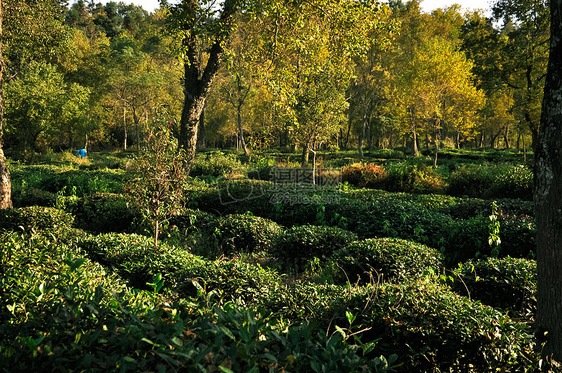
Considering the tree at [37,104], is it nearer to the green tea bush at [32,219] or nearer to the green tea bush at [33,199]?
the green tea bush at [33,199]

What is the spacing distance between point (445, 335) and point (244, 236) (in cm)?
454

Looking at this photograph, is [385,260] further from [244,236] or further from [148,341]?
[148,341]

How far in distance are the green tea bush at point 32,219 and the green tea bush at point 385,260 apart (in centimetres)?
504

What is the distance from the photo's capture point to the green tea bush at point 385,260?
16.0 feet

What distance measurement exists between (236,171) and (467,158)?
53.0ft

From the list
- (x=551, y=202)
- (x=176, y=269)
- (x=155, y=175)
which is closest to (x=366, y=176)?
(x=155, y=175)

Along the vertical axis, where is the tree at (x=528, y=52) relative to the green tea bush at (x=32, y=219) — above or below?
above

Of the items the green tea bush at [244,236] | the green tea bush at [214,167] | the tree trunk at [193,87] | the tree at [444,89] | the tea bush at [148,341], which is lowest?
the green tea bush at [244,236]

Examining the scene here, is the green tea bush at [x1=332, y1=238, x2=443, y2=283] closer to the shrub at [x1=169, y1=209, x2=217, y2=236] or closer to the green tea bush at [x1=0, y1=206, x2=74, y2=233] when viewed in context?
the shrub at [x1=169, y1=209, x2=217, y2=236]

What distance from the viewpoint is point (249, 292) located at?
3.87 metres

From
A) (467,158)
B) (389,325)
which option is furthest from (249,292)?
(467,158)

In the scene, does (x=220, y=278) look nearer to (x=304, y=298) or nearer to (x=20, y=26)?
(x=304, y=298)

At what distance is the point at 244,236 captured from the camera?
6844 millimetres

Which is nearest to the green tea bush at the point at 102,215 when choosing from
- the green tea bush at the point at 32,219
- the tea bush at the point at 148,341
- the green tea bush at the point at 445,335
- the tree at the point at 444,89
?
the green tea bush at the point at 32,219
